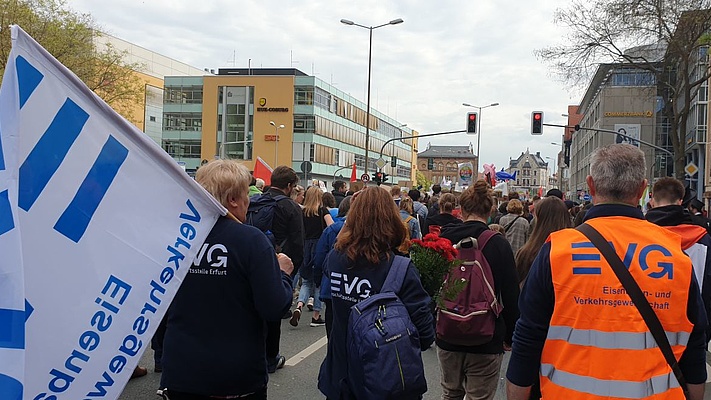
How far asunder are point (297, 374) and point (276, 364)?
0.27 metres

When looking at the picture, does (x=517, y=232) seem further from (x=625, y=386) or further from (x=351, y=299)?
(x=625, y=386)

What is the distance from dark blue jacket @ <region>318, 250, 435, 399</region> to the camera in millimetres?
3301

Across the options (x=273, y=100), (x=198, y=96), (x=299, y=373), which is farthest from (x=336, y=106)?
(x=299, y=373)

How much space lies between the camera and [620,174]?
8.75 ft

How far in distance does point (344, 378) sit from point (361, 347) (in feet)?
1.12

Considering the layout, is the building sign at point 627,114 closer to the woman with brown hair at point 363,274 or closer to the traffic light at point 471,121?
the traffic light at point 471,121

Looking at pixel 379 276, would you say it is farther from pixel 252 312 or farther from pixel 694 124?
pixel 694 124

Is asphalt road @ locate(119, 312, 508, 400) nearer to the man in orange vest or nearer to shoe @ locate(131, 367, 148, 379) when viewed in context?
shoe @ locate(131, 367, 148, 379)

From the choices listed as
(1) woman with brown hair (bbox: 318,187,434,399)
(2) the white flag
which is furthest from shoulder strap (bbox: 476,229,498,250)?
(2) the white flag

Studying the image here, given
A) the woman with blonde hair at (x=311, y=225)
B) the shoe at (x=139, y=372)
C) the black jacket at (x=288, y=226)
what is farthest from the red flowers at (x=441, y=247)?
the woman with blonde hair at (x=311, y=225)

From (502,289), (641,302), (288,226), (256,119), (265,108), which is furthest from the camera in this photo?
(256,119)

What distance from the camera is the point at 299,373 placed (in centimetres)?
659

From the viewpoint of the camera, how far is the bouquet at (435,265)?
151 inches

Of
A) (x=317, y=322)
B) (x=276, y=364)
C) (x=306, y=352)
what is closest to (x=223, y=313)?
(x=276, y=364)
